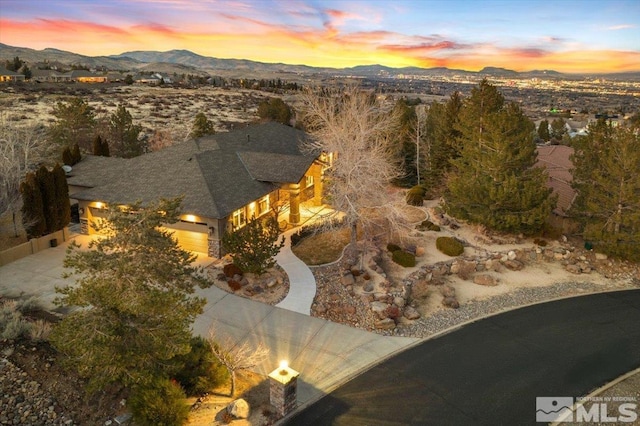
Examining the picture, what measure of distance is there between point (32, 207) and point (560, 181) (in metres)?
38.7

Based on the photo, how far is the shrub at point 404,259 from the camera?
24.8m

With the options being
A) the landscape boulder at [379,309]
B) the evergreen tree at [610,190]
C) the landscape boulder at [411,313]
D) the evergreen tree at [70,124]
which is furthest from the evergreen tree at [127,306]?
the evergreen tree at [70,124]

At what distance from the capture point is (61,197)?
2580 cm

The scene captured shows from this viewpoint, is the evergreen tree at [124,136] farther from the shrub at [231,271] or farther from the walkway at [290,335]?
the shrub at [231,271]

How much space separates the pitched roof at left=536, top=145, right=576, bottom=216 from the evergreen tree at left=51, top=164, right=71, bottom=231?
30.3 meters

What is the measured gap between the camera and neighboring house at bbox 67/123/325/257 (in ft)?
81.4

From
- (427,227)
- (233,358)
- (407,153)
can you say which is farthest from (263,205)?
(407,153)

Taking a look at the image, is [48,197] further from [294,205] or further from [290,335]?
[290,335]

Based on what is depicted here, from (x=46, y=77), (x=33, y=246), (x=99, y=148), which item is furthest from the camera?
(x=46, y=77)

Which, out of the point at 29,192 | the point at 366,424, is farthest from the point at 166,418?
the point at 29,192

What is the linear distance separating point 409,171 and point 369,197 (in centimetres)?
2376

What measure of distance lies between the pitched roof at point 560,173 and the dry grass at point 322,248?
46.4 ft

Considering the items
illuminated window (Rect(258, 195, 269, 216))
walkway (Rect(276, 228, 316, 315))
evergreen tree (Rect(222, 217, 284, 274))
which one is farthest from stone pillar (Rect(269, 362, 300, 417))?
illuminated window (Rect(258, 195, 269, 216))

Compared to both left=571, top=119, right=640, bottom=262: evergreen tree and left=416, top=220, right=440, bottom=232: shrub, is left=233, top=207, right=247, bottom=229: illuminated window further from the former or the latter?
left=571, top=119, right=640, bottom=262: evergreen tree
